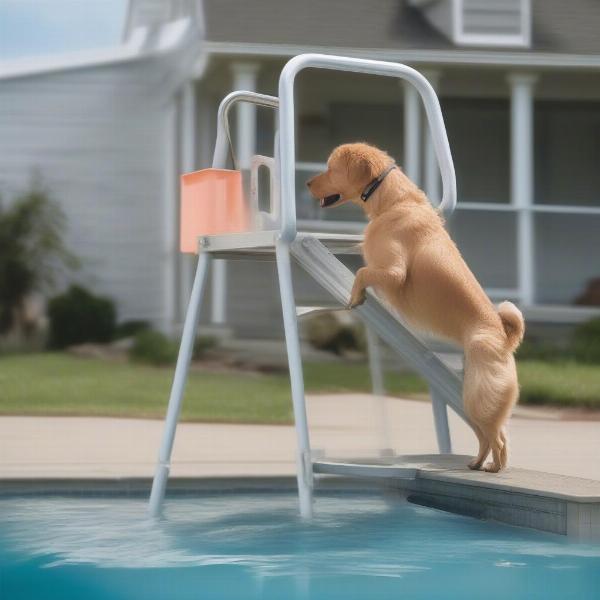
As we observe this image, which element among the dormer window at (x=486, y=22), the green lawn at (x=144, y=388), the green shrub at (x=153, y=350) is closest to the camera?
the green lawn at (x=144, y=388)

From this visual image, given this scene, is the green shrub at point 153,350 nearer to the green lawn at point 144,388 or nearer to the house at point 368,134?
the green lawn at point 144,388

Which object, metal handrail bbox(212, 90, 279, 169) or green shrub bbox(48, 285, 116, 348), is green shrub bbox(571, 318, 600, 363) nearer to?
green shrub bbox(48, 285, 116, 348)

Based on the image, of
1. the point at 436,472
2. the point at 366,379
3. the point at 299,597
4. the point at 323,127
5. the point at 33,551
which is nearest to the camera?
the point at 299,597

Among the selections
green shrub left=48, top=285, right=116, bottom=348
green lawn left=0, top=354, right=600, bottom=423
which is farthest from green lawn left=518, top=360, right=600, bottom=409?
green shrub left=48, top=285, right=116, bottom=348

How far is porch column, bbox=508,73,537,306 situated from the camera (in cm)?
1491

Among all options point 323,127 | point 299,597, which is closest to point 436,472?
point 299,597

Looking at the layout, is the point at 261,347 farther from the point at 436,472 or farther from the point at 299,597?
the point at 299,597

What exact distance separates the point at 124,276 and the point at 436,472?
11.3 m

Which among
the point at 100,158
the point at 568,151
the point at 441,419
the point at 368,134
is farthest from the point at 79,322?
the point at 441,419

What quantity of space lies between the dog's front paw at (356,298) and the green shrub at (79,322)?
35.1ft

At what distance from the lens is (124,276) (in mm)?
16062

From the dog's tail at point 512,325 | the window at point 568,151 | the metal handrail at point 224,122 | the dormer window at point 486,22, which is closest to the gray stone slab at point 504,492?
the dog's tail at point 512,325

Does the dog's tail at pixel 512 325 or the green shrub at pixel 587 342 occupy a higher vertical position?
the green shrub at pixel 587 342

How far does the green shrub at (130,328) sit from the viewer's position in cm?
1546
